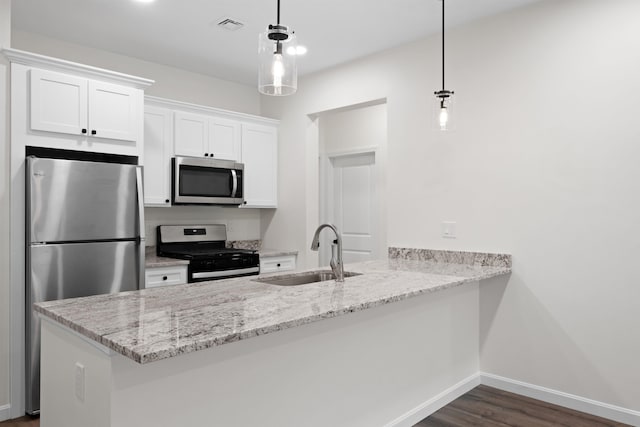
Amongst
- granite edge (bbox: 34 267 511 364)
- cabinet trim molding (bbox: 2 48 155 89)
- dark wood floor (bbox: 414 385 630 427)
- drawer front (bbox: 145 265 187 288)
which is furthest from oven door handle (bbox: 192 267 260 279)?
dark wood floor (bbox: 414 385 630 427)

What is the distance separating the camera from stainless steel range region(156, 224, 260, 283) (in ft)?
12.5

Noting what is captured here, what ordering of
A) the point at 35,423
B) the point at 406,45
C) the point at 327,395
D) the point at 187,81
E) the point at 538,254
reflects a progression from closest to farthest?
the point at 327,395 < the point at 35,423 < the point at 538,254 < the point at 406,45 < the point at 187,81

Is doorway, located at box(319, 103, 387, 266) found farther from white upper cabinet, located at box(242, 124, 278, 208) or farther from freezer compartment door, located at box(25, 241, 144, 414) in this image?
freezer compartment door, located at box(25, 241, 144, 414)

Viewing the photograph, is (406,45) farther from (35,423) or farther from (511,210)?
(35,423)

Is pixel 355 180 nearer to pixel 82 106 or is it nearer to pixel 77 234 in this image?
pixel 82 106

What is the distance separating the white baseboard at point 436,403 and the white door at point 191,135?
2.88 meters

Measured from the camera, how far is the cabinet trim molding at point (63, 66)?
2.80 m

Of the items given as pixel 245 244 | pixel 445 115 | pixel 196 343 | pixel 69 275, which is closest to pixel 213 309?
pixel 196 343

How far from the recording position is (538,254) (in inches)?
117

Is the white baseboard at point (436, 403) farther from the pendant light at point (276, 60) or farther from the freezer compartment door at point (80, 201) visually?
the freezer compartment door at point (80, 201)

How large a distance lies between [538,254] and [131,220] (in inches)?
113

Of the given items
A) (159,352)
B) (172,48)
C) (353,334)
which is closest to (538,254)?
(353,334)

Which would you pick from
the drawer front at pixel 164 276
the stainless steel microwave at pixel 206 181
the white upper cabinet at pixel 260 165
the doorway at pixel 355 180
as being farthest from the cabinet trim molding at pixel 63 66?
the doorway at pixel 355 180

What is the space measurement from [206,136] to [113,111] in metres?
1.07
